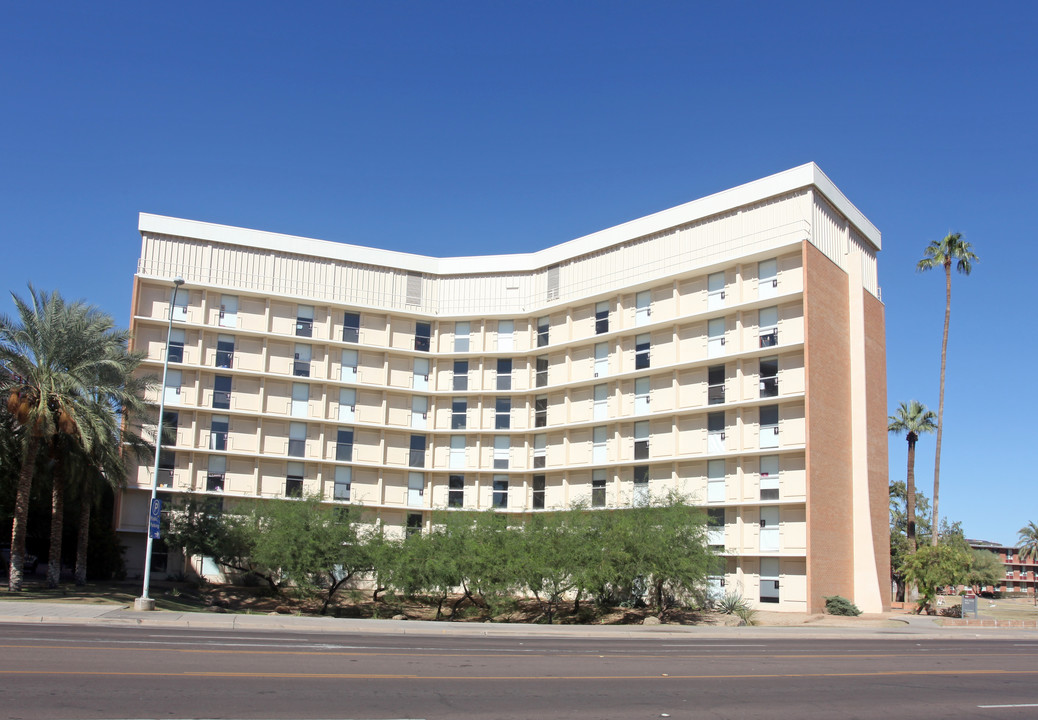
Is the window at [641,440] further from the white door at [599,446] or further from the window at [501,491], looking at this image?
the window at [501,491]

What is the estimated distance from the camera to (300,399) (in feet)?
183

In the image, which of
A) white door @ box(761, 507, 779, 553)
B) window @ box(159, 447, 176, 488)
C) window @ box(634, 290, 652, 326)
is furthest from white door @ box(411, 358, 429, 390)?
white door @ box(761, 507, 779, 553)

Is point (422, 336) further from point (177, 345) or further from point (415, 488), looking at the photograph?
point (177, 345)

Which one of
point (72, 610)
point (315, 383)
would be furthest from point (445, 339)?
point (72, 610)

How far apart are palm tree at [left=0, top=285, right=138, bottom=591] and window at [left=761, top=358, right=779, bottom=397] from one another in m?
31.5

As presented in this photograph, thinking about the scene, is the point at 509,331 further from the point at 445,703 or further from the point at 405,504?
the point at 445,703

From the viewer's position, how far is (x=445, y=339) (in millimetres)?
59562

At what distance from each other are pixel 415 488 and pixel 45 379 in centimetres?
2727

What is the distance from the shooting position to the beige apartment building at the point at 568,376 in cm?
4484

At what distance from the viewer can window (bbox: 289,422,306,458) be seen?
5506 centimetres

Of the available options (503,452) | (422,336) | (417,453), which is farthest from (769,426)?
(422,336)

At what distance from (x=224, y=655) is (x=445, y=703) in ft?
20.9

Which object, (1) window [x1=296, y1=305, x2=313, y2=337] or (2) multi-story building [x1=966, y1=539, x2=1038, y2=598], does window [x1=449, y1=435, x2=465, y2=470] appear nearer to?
(1) window [x1=296, y1=305, x2=313, y2=337]

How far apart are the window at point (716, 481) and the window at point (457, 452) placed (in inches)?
696
